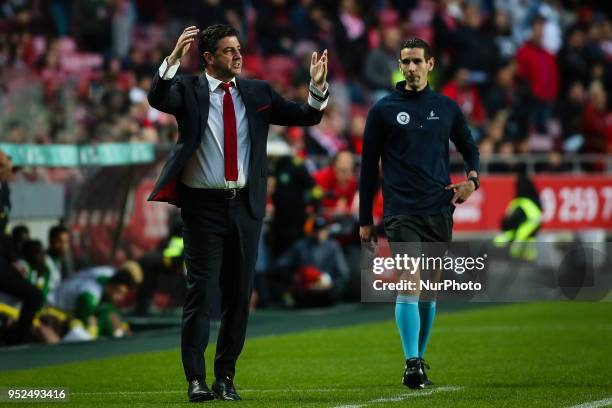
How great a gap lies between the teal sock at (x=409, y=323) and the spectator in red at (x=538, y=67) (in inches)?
740

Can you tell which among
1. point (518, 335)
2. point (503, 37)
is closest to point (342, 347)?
point (518, 335)

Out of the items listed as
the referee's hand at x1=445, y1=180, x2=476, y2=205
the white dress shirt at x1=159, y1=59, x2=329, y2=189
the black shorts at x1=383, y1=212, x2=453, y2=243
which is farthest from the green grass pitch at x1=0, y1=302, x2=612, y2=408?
the white dress shirt at x1=159, y1=59, x2=329, y2=189

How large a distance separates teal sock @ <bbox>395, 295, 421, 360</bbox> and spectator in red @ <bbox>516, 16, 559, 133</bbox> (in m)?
18.8

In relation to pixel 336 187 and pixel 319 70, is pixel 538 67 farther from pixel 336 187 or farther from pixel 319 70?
pixel 319 70

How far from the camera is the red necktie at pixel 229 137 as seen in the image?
914cm

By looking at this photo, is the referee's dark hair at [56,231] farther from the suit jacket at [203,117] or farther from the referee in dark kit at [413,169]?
the suit jacket at [203,117]

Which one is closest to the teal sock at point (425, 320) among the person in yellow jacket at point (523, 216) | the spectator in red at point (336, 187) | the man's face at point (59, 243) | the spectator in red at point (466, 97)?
the man's face at point (59, 243)

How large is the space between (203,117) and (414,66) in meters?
1.67

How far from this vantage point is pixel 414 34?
90.4 feet

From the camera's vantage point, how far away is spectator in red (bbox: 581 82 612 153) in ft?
86.7

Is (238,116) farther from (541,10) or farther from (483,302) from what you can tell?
(541,10)

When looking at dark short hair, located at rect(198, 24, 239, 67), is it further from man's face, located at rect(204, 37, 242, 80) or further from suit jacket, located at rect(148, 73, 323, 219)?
suit jacket, located at rect(148, 73, 323, 219)

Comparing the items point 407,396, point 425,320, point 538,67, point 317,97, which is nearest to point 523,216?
point 538,67

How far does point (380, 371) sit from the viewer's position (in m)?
11.2
